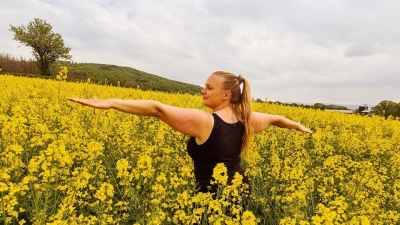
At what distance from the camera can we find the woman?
310 centimetres

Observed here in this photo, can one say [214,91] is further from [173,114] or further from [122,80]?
[122,80]

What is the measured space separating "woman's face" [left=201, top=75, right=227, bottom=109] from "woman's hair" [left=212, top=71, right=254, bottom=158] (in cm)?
4

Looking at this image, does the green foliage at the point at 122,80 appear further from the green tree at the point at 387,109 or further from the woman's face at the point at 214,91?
the woman's face at the point at 214,91

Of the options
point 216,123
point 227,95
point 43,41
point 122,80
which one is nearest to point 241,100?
point 227,95

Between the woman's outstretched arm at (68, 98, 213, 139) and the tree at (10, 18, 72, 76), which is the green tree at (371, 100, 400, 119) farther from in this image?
the tree at (10, 18, 72, 76)

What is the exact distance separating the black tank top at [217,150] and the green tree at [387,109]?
16.2 meters

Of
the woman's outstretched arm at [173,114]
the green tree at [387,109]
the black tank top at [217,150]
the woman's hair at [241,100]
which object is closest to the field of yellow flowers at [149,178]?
the black tank top at [217,150]

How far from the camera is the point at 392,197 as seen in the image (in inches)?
156

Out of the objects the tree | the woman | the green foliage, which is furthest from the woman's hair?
the tree

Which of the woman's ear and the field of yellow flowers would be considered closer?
the field of yellow flowers

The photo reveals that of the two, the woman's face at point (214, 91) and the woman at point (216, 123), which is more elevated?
the woman's face at point (214, 91)

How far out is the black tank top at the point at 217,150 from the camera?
10.6 ft

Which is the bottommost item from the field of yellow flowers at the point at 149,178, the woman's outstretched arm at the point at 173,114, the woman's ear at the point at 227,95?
the field of yellow flowers at the point at 149,178

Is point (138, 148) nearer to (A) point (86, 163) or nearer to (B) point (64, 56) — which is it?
(A) point (86, 163)
